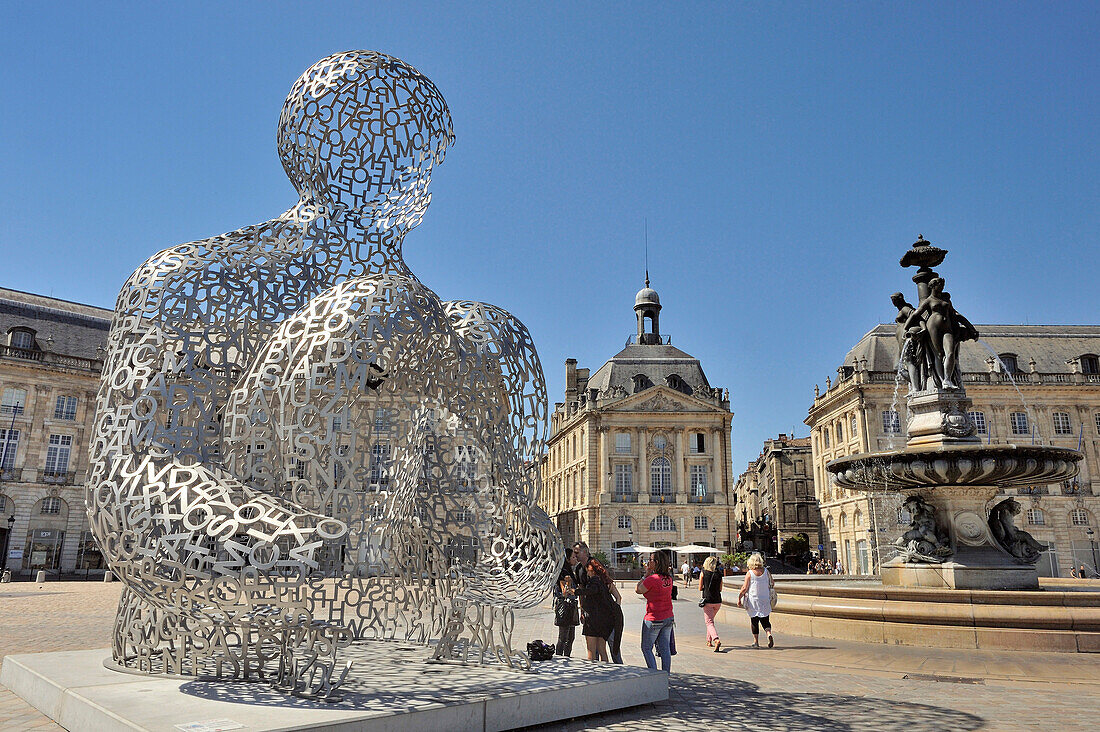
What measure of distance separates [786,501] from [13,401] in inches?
2512

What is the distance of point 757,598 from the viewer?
1135 cm

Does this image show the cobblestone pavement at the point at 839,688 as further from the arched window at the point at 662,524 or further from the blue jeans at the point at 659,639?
the arched window at the point at 662,524

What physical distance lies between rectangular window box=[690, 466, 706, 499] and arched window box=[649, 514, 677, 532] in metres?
2.84

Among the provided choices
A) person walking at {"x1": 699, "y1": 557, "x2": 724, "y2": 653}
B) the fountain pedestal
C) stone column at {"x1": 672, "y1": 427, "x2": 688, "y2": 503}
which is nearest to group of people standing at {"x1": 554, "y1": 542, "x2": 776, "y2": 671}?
person walking at {"x1": 699, "y1": 557, "x2": 724, "y2": 653}

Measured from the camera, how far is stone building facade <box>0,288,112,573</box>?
4141 cm

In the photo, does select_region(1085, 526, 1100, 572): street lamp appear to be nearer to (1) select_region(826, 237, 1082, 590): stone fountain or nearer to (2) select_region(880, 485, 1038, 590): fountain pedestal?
(1) select_region(826, 237, 1082, 590): stone fountain

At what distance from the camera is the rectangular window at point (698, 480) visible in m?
58.3

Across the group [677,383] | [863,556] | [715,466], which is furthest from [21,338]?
[863,556]

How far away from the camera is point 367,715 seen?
4.93 meters

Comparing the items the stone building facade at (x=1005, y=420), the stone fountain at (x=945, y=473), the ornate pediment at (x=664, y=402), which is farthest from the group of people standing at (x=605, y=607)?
the ornate pediment at (x=664, y=402)

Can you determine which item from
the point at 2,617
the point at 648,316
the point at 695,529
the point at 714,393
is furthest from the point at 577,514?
the point at 2,617

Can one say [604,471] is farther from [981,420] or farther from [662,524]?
[981,420]

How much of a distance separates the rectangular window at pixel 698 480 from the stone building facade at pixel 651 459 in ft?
0.25

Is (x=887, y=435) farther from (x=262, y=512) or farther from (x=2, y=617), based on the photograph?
(x=262, y=512)
